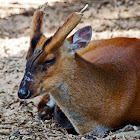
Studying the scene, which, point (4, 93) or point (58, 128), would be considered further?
point (4, 93)

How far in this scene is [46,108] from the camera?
523 centimetres

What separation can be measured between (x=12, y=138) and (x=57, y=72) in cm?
117

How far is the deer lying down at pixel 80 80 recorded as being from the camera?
383 cm

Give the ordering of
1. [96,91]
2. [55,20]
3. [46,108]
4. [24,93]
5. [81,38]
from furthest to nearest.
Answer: [55,20], [46,108], [96,91], [81,38], [24,93]

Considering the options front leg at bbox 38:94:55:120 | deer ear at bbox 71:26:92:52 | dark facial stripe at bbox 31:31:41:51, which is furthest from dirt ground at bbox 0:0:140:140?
deer ear at bbox 71:26:92:52

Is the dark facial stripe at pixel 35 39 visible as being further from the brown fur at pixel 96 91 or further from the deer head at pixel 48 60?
the brown fur at pixel 96 91

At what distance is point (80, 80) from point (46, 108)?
54.0 inches

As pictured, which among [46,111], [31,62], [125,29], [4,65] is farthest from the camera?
[125,29]

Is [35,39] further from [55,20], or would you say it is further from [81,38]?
[55,20]

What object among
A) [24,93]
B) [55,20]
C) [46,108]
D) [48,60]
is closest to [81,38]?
[48,60]

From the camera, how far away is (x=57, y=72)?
390 centimetres

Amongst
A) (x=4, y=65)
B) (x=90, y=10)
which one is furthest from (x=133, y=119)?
(x=90, y=10)

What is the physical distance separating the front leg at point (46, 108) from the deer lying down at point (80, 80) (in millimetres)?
858

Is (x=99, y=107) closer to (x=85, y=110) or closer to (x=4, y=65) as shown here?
(x=85, y=110)
